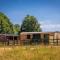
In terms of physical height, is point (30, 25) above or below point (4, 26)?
above

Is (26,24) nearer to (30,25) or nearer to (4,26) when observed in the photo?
(30,25)

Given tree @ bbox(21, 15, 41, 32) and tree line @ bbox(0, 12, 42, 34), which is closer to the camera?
tree line @ bbox(0, 12, 42, 34)

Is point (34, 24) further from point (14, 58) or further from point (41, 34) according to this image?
point (14, 58)

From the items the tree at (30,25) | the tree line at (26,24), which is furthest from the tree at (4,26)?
the tree at (30,25)

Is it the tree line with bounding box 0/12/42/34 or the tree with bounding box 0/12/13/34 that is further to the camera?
the tree line with bounding box 0/12/42/34

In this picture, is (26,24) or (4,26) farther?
(26,24)

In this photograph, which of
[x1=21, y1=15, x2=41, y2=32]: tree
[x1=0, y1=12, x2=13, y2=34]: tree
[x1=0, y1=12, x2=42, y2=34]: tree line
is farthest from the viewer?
[x1=21, y1=15, x2=41, y2=32]: tree

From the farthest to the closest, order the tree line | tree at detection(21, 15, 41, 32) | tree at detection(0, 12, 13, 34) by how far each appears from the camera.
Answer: tree at detection(21, 15, 41, 32) → the tree line → tree at detection(0, 12, 13, 34)

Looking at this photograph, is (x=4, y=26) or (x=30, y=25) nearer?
(x=4, y=26)

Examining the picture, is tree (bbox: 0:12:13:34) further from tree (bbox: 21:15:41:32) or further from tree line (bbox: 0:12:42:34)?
tree (bbox: 21:15:41:32)

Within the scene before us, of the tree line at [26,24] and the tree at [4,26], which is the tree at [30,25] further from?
the tree at [4,26]

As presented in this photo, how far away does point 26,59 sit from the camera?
444 inches

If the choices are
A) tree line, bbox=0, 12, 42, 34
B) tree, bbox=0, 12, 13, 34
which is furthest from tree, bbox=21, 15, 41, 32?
tree, bbox=0, 12, 13, 34

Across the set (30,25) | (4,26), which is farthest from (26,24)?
(4,26)
